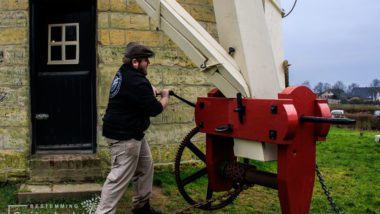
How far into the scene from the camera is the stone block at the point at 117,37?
240 inches

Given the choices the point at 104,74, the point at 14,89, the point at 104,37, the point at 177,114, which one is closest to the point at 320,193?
the point at 177,114

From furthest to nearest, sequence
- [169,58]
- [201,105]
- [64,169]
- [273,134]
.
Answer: [169,58] < [64,169] < [201,105] < [273,134]

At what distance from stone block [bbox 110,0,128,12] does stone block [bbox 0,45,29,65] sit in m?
1.31

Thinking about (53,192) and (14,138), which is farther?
(14,138)

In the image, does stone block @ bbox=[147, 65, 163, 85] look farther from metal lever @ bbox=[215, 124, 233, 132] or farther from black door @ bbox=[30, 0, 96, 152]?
metal lever @ bbox=[215, 124, 233, 132]

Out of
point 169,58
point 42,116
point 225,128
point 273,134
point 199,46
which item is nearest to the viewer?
point 273,134

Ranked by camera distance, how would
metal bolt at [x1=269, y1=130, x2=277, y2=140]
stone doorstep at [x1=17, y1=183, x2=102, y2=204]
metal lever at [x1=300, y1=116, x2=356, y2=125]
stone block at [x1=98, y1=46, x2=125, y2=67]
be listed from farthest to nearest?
stone block at [x1=98, y1=46, x2=125, y2=67], stone doorstep at [x1=17, y1=183, x2=102, y2=204], metal bolt at [x1=269, y1=130, x2=277, y2=140], metal lever at [x1=300, y1=116, x2=356, y2=125]

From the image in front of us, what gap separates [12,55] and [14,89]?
458 mm

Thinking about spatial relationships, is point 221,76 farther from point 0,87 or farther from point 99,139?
point 0,87

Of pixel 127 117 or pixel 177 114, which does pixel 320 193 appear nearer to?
pixel 177 114

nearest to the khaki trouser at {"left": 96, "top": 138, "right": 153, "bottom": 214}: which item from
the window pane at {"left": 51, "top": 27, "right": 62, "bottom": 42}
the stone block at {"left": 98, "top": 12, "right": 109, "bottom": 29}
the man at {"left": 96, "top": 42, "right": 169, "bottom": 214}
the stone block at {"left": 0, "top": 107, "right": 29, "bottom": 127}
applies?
the man at {"left": 96, "top": 42, "right": 169, "bottom": 214}

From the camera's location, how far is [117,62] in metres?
6.11

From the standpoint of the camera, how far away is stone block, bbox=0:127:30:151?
5898mm

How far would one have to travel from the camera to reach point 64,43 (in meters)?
6.31
